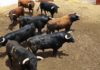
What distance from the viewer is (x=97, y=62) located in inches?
401

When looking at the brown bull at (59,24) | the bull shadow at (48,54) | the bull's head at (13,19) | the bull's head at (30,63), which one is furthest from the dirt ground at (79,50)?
the bull's head at (30,63)

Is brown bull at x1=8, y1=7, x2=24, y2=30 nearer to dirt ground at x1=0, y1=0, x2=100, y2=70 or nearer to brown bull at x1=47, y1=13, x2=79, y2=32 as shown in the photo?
dirt ground at x1=0, y1=0, x2=100, y2=70

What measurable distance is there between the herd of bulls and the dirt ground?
0.37 m

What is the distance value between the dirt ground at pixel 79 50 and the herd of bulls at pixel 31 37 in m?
0.37

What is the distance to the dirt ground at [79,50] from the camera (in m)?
9.93

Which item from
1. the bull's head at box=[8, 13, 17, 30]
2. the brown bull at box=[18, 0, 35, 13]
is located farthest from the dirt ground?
the brown bull at box=[18, 0, 35, 13]

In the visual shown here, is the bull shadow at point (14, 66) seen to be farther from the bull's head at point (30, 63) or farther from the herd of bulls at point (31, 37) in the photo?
the bull's head at point (30, 63)

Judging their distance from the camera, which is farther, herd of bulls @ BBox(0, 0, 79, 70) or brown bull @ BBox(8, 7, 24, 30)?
brown bull @ BBox(8, 7, 24, 30)

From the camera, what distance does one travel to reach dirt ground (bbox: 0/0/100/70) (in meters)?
9.93

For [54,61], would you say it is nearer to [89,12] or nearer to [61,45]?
[61,45]

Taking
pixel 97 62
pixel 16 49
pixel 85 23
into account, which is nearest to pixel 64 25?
pixel 85 23

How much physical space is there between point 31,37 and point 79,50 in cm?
183

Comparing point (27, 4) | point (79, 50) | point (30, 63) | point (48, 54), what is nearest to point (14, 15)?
point (27, 4)

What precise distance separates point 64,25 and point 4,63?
3.41m
